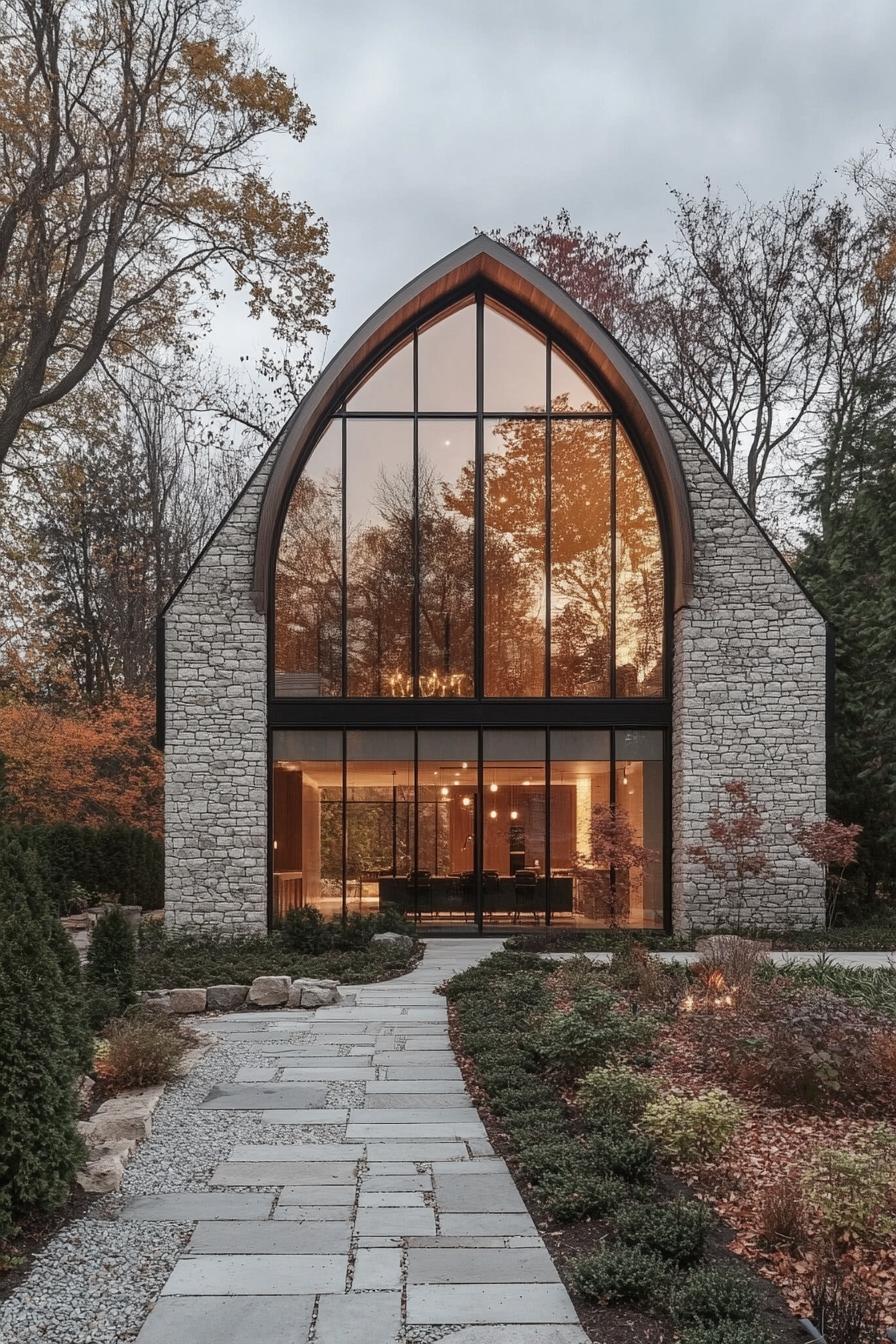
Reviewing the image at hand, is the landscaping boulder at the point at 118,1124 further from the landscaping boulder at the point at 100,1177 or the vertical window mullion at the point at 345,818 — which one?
the vertical window mullion at the point at 345,818

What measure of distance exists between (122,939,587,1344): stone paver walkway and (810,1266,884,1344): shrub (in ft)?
2.55

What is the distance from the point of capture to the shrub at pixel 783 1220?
425 cm

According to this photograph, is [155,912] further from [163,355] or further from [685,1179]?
[685,1179]

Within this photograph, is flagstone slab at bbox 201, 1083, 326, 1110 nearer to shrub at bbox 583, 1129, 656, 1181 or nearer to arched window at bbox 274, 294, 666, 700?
shrub at bbox 583, 1129, 656, 1181

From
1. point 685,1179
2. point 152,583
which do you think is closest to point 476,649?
point 685,1179

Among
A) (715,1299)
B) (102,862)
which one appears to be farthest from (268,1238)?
(102,862)

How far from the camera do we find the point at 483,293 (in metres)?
15.4

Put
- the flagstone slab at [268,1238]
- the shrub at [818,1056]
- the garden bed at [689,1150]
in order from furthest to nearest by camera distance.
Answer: the shrub at [818,1056] < the flagstone slab at [268,1238] < the garden bed at [689,1150]

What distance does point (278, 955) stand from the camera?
483 inches

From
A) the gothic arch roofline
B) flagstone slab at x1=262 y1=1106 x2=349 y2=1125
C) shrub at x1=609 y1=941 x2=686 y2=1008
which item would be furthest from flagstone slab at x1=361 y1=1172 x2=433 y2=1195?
the gothic arch roofline

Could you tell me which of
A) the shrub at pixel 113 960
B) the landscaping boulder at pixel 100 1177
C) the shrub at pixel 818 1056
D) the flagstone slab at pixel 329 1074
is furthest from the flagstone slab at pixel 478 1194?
the shrub at pixel 113 960

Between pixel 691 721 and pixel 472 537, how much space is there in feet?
13.1

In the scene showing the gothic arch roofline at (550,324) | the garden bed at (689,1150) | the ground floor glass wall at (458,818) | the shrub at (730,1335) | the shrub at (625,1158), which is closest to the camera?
the shrub at (730,1335)

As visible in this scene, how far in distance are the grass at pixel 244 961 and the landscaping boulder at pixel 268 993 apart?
53cm
